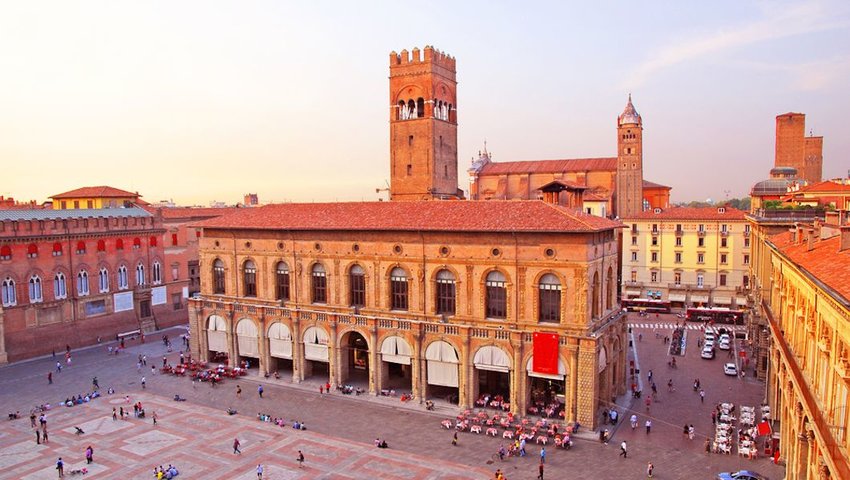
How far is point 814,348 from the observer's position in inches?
879

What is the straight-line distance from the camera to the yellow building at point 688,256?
7388 centimetres

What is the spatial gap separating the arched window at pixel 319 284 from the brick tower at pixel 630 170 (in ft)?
192

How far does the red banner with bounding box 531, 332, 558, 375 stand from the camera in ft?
121

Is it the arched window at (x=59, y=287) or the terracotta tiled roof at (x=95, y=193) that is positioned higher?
the terracotta tiled roof at (x=95, y=193)

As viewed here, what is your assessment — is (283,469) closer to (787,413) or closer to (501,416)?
(501,416)

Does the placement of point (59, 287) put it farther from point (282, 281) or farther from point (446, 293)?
point (446, 293)

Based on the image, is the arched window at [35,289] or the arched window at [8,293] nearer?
the arched window at [8,293]

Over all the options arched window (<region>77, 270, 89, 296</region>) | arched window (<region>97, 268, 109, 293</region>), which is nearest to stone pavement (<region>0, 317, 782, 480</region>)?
arched window (<region>77, 270, 89, 296</region>)

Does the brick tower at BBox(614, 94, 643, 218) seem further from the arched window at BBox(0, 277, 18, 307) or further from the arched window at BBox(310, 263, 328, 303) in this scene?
the arched window at BBox(0, 277, 18, 307)

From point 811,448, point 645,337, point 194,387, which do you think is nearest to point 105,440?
point 194,387

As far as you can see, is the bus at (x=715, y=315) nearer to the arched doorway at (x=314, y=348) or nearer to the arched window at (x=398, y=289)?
the arched window at (x=398, y=289)

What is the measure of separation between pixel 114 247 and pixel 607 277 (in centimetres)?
4819

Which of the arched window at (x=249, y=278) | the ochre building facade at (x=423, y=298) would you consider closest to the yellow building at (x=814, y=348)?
the ochre building facade at (x=423, y=298)

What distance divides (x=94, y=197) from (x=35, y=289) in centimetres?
2662
